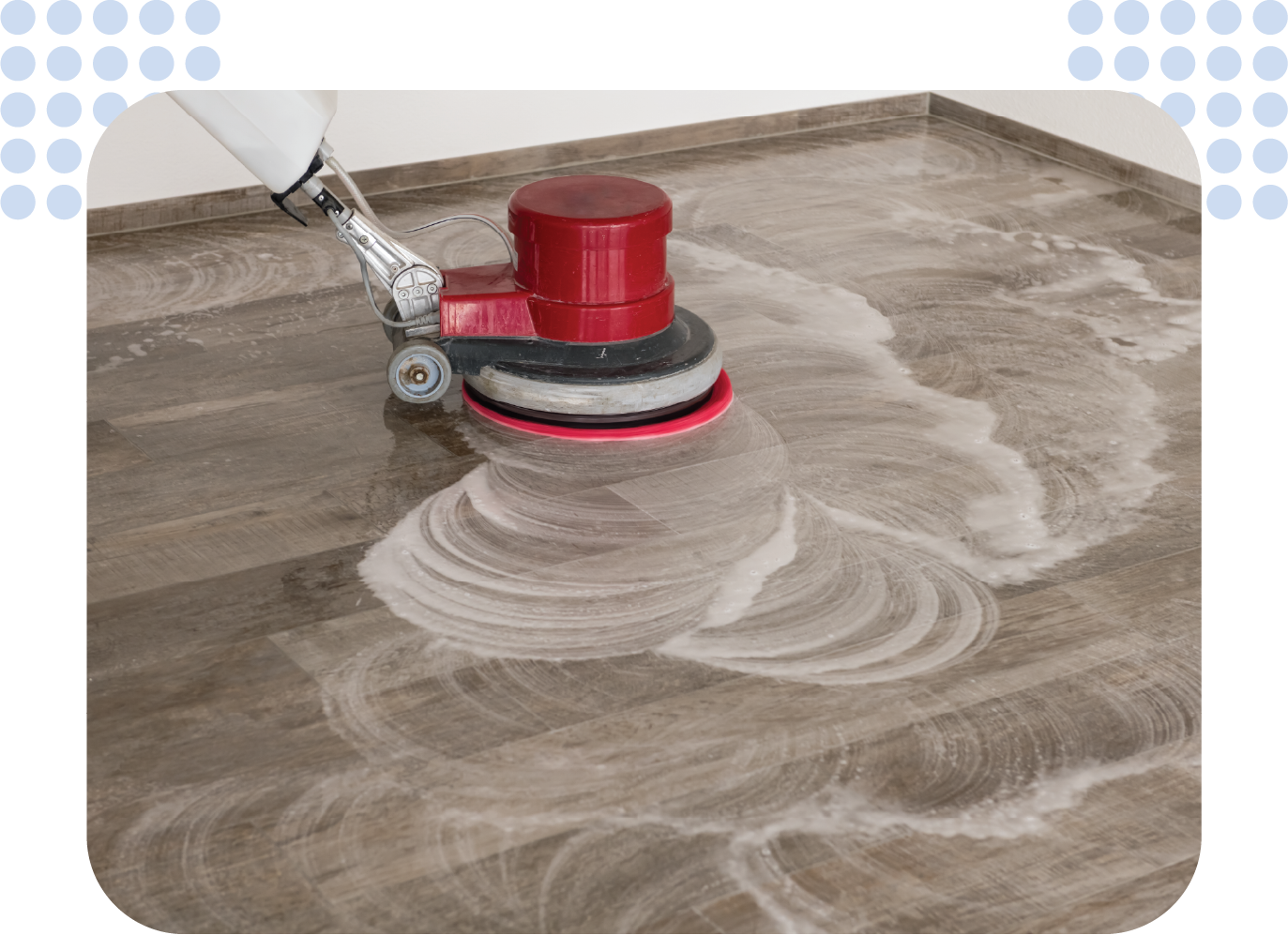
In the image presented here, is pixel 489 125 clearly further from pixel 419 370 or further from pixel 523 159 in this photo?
pixel 419 370

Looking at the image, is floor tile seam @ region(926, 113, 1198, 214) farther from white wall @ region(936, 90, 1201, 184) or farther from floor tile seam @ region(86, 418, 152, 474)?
floor tile seam @ region(86, 418, 152, 474)

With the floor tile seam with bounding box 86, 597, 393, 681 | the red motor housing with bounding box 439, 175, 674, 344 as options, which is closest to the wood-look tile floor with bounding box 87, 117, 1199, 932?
the floor tile seam with bounding box 86, 597, 393, 681

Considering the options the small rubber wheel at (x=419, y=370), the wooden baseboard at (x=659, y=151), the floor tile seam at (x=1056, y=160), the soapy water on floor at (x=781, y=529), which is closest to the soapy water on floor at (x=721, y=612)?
the soapy water on floor at (x=781, y=529)

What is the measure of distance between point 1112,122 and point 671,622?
2.47 metres

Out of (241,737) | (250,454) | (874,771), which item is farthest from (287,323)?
(874,771)

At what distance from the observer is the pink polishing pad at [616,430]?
95.7 inches

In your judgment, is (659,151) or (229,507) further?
(659,151)

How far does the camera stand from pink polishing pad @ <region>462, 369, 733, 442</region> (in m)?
2.43

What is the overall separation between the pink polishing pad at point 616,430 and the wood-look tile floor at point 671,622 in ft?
0.10

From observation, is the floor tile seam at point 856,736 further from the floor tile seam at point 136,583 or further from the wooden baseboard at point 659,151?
the wooden baseboard at point 659,151

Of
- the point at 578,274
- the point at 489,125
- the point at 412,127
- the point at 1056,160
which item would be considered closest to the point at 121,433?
the point at 578,274

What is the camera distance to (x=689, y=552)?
6.89 feet

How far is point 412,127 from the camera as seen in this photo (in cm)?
363

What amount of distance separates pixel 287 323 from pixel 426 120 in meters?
0.99
